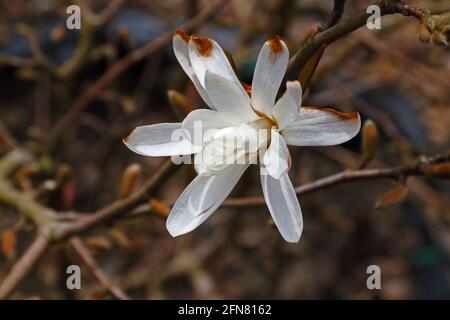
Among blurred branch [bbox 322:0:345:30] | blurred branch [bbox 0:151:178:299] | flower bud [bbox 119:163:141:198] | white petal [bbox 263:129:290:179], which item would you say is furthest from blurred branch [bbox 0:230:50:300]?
blurred branch [bbox 322:0:345:30]

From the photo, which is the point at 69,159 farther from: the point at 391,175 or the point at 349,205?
the point at 391,175

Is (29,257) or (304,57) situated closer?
(304,57)

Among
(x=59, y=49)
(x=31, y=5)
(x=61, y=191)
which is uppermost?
(x=31, y=5)

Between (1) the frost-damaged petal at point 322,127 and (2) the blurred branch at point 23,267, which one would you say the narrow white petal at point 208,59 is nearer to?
(1) the frost-damaged petal at point 322,127

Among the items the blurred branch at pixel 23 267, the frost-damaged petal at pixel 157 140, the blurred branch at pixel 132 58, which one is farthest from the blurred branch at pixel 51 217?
the blurred branch at pixel 132 58

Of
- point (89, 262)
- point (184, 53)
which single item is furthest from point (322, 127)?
point (89, 262)

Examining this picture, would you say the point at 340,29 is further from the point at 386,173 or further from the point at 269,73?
the point at 386,173

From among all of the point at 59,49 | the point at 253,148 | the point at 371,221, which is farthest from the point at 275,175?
the point at 59,49
